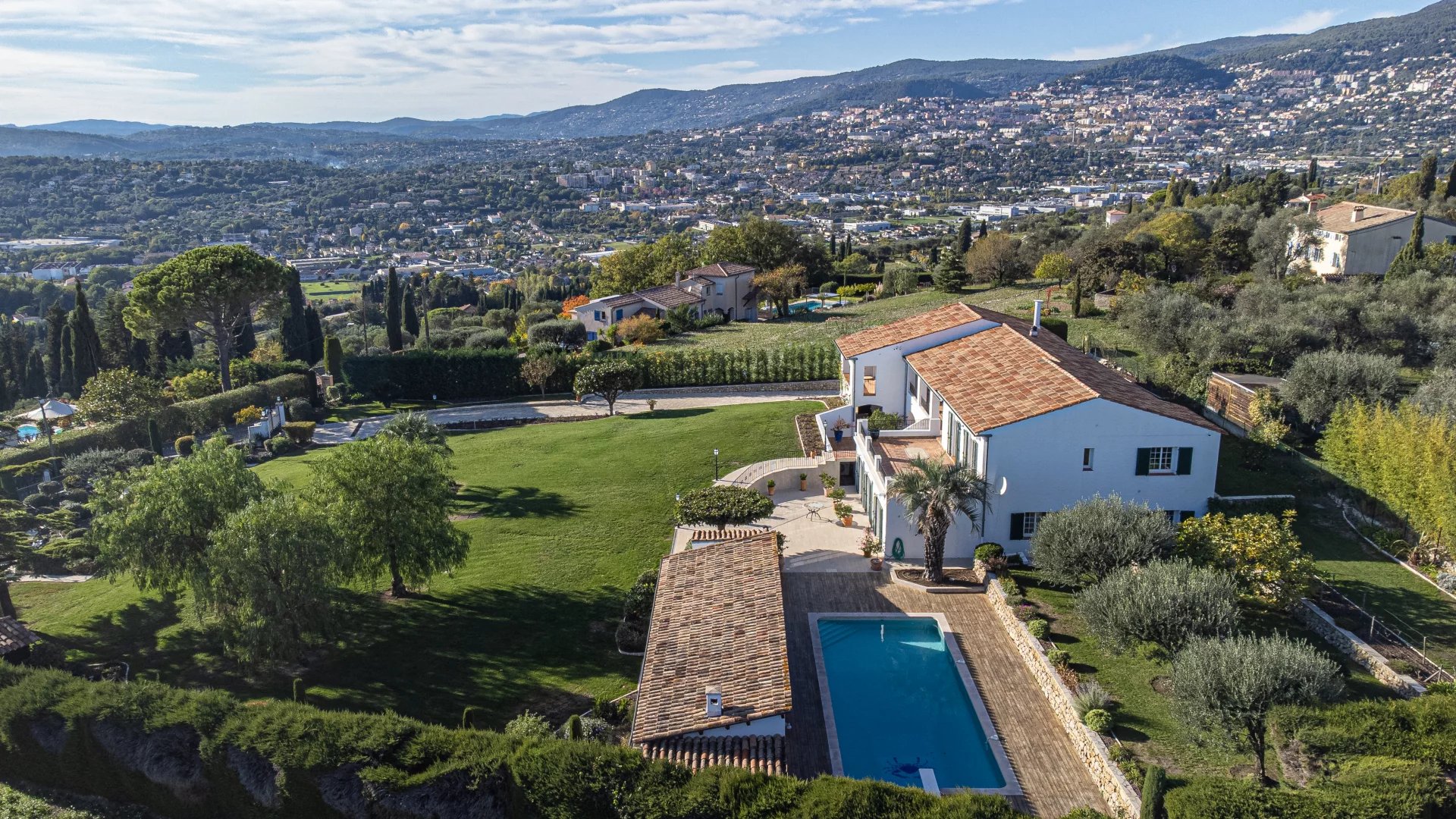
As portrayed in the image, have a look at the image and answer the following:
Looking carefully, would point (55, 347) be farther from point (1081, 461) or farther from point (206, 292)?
point (1081, 461)

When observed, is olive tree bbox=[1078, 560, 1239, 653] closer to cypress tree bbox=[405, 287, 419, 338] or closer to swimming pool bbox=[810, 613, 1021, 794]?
swimming pool bbox=[810, 613, 1021, 794]

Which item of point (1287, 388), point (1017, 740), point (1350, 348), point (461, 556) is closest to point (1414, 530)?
point (1287, 388)

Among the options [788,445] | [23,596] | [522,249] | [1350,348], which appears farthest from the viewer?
[522,249]

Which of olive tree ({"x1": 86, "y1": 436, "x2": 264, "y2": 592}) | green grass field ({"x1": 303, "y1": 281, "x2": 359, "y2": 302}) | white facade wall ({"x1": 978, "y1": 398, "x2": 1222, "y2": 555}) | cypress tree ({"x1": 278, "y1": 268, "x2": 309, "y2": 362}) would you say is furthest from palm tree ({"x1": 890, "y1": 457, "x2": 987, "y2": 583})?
green grass field ({"x1": 303, "y1": 281, "x2": 359, "y2": 302})

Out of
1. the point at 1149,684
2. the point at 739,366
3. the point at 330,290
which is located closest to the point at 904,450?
the point at 1149,684

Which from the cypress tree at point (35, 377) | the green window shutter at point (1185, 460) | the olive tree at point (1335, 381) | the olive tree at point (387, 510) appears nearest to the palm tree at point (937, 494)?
the green window shutter at point (1185, 460)

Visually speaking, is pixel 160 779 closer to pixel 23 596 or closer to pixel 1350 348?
pixel 23 596

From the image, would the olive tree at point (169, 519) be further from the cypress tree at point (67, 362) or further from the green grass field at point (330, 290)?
the green grass field at point (330, 290)

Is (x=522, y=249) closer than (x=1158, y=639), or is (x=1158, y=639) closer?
(x=1158, y=639)

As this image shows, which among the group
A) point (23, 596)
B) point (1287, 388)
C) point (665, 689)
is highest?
point (1287, 388)
